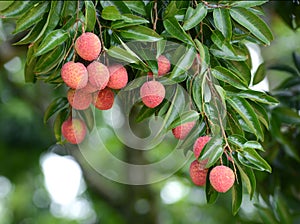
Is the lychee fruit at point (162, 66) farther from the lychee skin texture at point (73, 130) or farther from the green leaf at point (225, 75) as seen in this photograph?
the lychee skin texture at point (73, 130)

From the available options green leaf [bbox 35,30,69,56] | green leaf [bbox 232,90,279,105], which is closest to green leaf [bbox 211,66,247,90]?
green leaf [bbox 232,90,279,105]

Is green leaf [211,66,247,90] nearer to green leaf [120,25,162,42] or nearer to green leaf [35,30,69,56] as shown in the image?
green leaf [120,25,162,42]

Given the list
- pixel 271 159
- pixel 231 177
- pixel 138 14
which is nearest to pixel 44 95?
pixel 271 159

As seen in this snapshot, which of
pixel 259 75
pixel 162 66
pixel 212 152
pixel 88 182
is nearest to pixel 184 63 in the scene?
pixel 162 66

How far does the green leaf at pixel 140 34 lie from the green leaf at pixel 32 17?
15cm

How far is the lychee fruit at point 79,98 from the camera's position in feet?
2.92

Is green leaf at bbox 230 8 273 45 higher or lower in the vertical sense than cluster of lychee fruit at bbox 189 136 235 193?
higher

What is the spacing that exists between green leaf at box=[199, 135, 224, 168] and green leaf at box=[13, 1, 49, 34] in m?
0.35

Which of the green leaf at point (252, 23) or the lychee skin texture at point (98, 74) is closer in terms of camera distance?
the lychee skin texture at point (98, 74)

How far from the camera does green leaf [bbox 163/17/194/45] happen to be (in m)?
0.85

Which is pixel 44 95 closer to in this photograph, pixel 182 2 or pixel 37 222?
pixel 37 222

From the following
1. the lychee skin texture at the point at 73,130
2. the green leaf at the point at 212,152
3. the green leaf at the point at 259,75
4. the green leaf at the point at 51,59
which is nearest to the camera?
the green leaf at the point at 212,152

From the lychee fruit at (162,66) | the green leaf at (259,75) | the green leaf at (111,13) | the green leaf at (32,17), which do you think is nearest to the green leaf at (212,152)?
the lychee fruit at (162,66)

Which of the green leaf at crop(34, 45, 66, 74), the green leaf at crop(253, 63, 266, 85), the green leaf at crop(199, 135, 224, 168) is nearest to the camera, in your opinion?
the green leaf at crop(199, 135, 224, 168)
